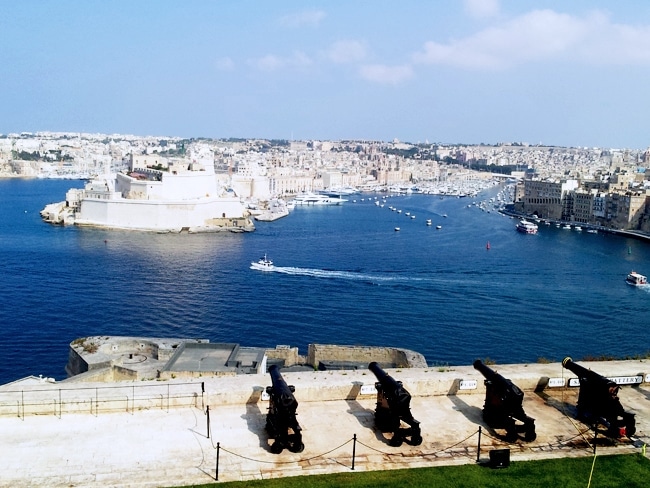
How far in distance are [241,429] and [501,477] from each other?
180 centimetres

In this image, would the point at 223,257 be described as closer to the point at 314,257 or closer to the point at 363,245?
the point at 314,257

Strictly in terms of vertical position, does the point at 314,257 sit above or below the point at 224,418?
below

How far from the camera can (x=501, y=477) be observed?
3881 millimetres

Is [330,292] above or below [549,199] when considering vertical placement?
below

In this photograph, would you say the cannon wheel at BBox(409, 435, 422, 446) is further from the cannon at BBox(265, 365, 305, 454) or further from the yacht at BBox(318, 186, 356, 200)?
the yacht at BBox(318, 186, 356, 200)

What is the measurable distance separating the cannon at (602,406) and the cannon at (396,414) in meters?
1.39

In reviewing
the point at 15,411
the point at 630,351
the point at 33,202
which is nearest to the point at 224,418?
the point at 15,411

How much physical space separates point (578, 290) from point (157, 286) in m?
14.4

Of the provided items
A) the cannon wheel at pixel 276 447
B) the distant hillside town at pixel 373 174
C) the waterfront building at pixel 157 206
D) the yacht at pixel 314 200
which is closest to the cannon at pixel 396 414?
the cannon wheel at pixel 276 447

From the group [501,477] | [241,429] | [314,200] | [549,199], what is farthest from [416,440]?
[314,200]

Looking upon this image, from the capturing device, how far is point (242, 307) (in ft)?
58.0

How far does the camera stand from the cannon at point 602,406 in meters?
4.49

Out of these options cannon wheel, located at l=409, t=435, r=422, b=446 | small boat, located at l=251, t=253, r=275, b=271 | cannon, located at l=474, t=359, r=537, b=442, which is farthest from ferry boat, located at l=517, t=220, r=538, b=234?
cannon wheel, located at l=409, t=435, r=422, b=446

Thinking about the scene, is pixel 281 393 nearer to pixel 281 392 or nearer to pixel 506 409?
pixel 281 392
